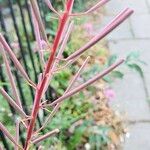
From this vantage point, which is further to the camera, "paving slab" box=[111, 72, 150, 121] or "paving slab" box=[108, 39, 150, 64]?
"paving slab" box=[108, 39, 150, 64]

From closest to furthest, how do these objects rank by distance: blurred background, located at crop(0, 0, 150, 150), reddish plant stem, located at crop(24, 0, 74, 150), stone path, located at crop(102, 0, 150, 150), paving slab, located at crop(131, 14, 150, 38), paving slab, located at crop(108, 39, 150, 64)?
1. reddish plant stem, located at crop(24, 0, 74, 150)
2. blurred background, located at crop(0, 0, 150, 150)
3. stone path, located at crop(102, 0, 150, 150)
4. paving slab, located at crop(108, 39, 150, 64)
5. paving slab, located at crop(131, 14, 150, 38)

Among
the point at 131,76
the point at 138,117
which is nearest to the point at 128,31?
the point at 131,76

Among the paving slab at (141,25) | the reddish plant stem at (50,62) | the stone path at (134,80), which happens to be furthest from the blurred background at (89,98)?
the reddish plant stem at (50,62)

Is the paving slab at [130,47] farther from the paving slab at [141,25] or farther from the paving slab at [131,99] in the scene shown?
the paving slab at [131,99]

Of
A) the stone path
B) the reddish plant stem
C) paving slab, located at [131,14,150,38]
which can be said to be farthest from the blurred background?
the reddish plant stem

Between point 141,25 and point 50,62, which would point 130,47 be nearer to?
point 141,25

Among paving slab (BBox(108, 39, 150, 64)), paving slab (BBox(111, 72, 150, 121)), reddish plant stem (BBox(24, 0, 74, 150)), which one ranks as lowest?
paving slab (BBox(111, 72, 150, 121))

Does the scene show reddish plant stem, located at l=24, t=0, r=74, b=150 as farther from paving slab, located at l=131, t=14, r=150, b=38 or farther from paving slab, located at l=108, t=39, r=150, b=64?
paving slab, located at l=131, t=14, r=150, b=38

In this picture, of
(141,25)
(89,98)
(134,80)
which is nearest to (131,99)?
(134,80)
